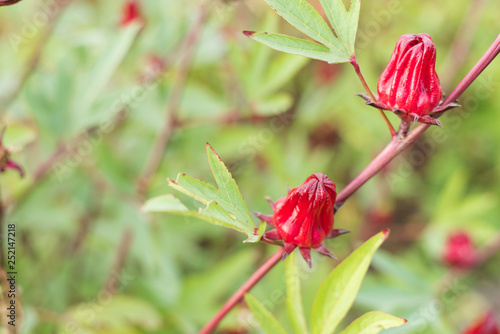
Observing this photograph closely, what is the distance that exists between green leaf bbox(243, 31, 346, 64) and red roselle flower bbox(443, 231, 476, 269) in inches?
49.4

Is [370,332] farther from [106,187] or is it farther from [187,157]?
[187,157]

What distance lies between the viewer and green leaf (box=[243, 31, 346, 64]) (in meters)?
0.60

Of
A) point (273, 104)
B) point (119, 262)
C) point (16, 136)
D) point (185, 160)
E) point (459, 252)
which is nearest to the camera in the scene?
point (16, 136)

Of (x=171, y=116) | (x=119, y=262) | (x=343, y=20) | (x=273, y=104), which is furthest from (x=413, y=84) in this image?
(x=119, y=262)

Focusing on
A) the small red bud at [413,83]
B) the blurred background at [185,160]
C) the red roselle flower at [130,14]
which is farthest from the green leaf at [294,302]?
the red roselle flower at [130,14]

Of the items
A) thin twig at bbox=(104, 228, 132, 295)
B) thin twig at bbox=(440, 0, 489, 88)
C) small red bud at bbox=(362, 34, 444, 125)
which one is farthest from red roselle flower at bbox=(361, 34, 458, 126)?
thin twig at bbox=(440, 0, 489, 88)

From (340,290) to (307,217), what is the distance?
131 mm

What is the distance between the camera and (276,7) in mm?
583

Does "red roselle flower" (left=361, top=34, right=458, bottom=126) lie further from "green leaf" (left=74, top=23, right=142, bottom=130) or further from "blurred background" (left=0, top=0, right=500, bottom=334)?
"green leaf" (left=74, top=23, right=142, bottom=130)

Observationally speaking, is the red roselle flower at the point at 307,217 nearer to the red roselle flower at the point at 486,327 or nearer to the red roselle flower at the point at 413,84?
the red roselle flower at the point at 413,84

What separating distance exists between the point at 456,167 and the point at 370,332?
1.98 meters

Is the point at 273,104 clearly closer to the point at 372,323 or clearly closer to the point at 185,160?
the point at 185,160

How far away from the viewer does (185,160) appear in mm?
1773

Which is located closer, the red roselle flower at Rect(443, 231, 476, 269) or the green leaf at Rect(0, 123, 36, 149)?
the green leaf at Rect(0, 123, 36, 149)
